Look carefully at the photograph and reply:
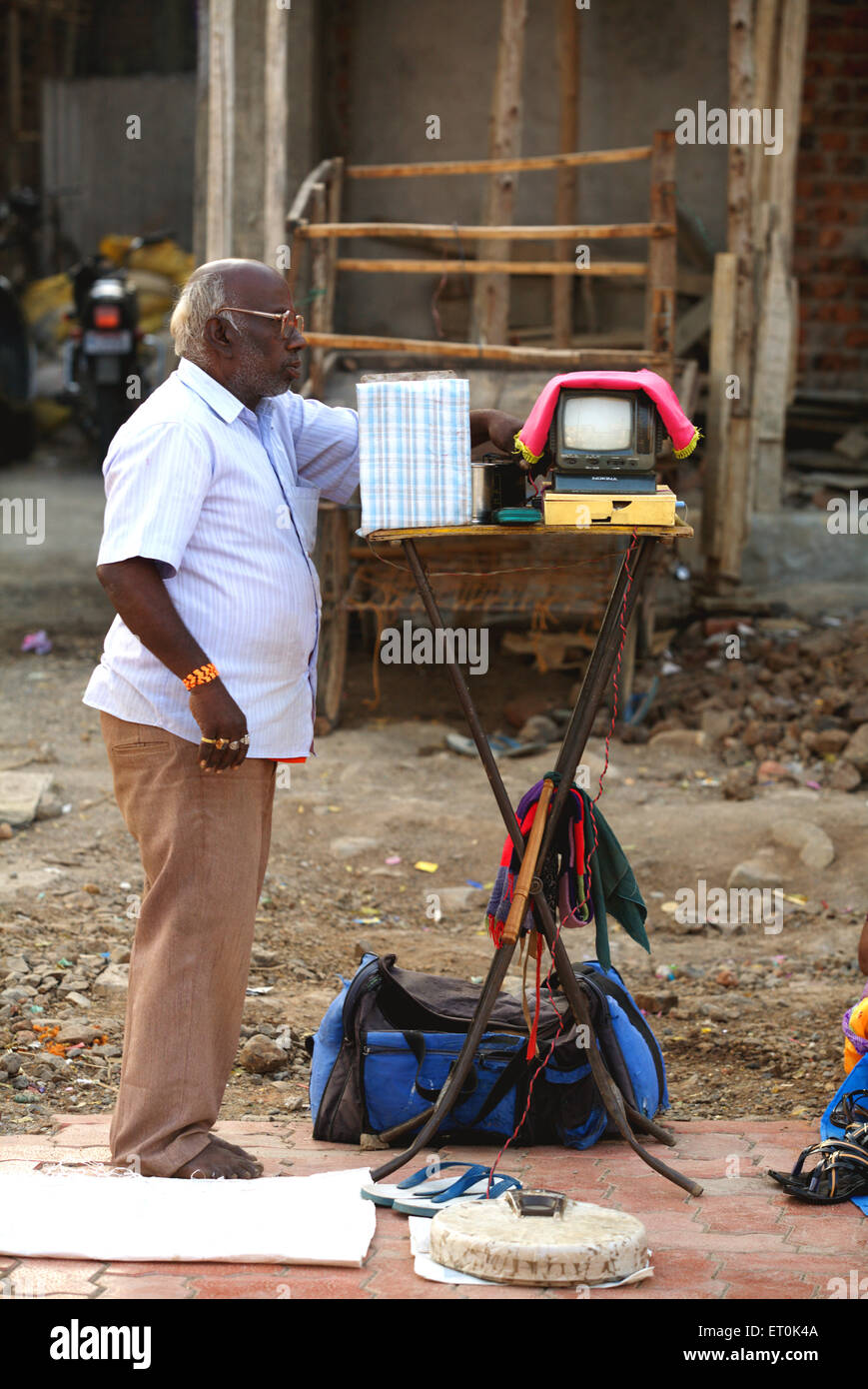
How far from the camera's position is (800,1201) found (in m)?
3.38

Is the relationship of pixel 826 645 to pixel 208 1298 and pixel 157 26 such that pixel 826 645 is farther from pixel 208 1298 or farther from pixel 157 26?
pixel 157 26

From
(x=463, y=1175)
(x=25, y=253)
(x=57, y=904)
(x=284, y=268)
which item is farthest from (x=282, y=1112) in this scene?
(x=25, y=253)

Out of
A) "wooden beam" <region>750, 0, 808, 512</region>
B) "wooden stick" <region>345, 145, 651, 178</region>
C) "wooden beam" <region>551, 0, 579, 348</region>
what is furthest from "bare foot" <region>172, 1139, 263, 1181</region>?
"wooden beam" <region>551, 0, 579, 348</region>

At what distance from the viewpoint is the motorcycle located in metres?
10.8

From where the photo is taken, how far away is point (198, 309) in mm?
3344

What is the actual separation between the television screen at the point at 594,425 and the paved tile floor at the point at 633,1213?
1.64 metres

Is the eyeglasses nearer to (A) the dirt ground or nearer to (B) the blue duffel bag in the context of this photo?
(B) the blue duffel bag

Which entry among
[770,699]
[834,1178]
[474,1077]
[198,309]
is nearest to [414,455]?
[198,309]

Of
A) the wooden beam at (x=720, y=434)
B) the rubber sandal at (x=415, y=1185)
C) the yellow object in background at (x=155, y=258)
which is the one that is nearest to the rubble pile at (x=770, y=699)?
the wooden beam at (x=720, y=434)

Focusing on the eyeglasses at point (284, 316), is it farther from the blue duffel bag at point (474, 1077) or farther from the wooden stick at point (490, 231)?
the wooden stick at point (490, 231)

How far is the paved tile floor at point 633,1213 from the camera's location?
291 centimetres

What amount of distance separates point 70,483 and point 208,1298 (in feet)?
31.2

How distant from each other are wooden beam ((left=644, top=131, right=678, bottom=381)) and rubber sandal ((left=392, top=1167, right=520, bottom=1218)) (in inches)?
182

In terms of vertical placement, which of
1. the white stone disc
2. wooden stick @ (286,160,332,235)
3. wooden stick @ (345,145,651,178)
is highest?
wooden stick @ (345,145,651,178)
